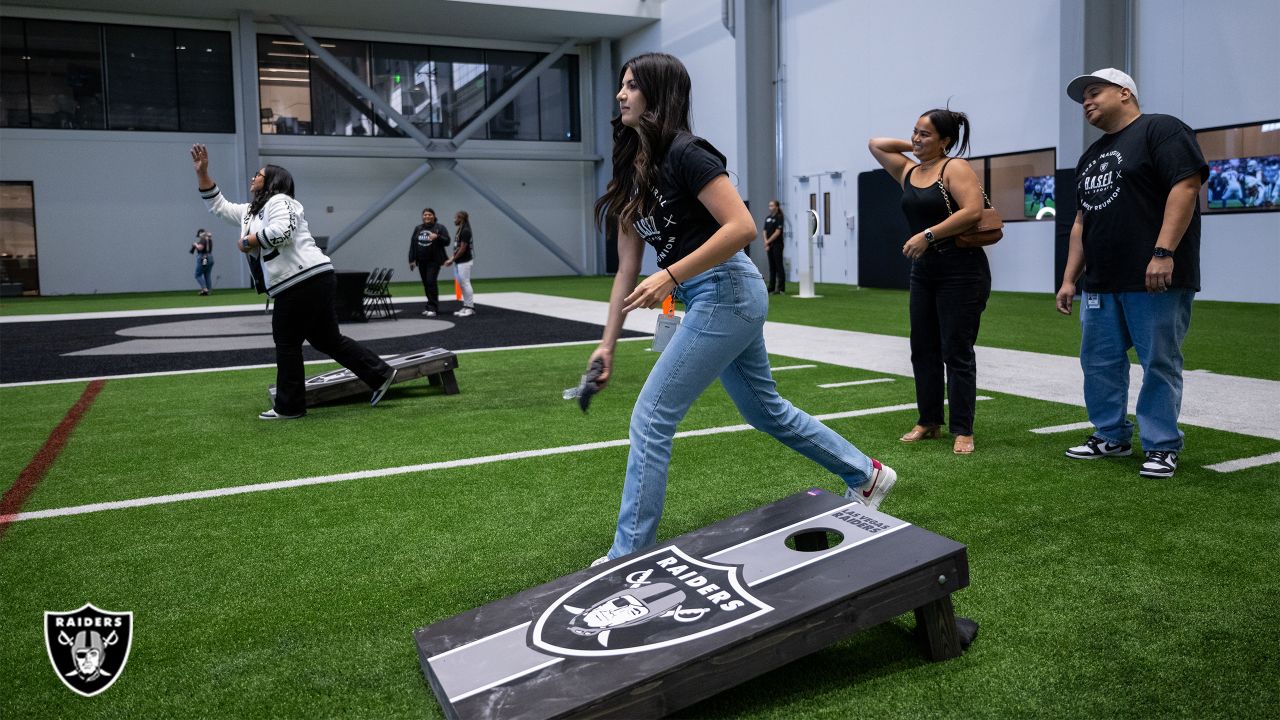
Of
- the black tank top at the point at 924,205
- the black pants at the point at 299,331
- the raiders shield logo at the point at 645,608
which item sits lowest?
the raiders shield logo at the point at 645,608

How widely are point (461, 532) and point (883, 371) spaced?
531 cm

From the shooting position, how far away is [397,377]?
7469 millimetres

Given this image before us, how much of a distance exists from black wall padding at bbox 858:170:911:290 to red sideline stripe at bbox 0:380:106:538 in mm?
16567

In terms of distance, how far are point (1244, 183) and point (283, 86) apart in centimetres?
2485

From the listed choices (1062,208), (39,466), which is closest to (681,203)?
(39,466)

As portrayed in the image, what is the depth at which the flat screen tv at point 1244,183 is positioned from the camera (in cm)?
1456

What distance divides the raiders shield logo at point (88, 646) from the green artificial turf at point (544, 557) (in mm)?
45

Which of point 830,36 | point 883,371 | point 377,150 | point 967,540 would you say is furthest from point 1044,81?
point 377,150

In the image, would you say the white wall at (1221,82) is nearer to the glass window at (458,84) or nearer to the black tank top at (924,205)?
the black tank top at (924,205)

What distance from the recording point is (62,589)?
11.6 feet

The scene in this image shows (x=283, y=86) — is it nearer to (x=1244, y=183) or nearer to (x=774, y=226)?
(x=774, y=226)

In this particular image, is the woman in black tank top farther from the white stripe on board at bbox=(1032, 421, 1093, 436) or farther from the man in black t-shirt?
the white stripe on board at bbox=(1032, 421, 1093, 436)

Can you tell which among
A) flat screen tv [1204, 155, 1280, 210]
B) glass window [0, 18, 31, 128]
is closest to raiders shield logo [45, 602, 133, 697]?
flat screen tv [1204, 155, 1280, 210]

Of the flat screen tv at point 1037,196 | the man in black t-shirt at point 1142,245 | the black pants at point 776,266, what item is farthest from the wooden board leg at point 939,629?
the black pants at point 776,266
